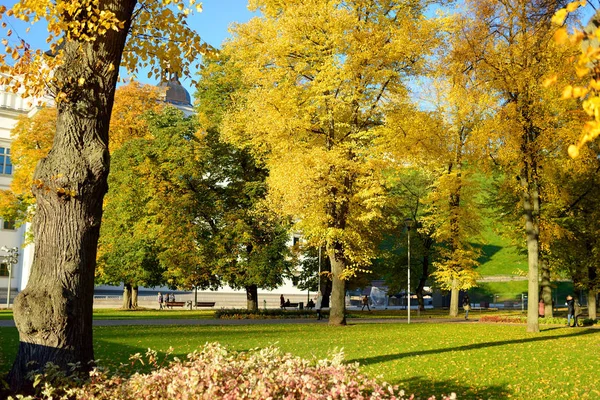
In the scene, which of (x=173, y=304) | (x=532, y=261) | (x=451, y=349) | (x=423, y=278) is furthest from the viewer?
(x=423, y=278)

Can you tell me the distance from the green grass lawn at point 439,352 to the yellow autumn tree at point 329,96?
471 centimetres

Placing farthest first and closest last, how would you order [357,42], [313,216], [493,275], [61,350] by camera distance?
[493,275], [313,216], [357,42], [61,350]

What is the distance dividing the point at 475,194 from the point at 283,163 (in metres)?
19.9

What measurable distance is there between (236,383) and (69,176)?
3529 millimetres

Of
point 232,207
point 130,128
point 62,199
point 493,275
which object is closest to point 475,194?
point 232,207

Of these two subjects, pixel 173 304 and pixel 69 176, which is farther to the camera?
pixel 173 304

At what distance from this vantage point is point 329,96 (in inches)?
882

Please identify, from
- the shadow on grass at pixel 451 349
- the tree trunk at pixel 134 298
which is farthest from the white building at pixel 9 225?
the shadow on grass at pixel 451 349

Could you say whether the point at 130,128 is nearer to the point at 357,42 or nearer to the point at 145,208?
the point at 145,208

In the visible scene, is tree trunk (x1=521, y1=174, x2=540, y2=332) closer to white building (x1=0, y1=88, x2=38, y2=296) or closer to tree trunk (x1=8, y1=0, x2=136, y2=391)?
tree trunk (x1=8, y1=0, x2=136, y2=391)

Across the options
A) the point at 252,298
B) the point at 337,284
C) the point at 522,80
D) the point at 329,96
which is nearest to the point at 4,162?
the point at 252,298

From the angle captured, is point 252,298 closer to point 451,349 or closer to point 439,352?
point 451,349

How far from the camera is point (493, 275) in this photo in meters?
76.8

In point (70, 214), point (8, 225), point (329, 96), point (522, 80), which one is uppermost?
point (522, 80)
